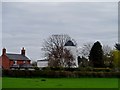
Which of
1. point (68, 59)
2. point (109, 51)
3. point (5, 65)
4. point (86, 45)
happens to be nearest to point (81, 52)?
point (86, 45)

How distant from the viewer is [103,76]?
191ft

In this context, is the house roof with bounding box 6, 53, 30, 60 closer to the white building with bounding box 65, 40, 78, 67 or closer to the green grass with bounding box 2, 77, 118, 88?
the white building with bounding box 65, 40, 78, 67

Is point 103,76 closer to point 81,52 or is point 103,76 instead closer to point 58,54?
point 58,54

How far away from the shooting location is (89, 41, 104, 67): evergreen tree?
280ft

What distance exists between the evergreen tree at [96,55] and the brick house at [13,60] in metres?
21.3

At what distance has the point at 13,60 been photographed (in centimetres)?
10181

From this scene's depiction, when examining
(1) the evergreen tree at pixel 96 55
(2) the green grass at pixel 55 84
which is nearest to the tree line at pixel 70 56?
(1) the evergreen tree at pixel 96 55

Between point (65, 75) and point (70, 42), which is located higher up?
point (70, 42)

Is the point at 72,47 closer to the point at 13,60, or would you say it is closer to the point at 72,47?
the point at 72,47

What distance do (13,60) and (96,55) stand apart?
30.2 m

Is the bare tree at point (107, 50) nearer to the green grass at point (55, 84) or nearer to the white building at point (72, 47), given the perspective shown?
the white building at point (72, 47)

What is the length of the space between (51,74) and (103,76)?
34.1 feet

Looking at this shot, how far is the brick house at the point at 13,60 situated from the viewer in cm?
9831

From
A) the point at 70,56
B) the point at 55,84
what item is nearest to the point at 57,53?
the point at 70,56
